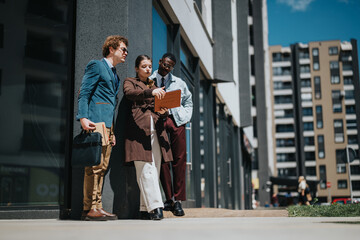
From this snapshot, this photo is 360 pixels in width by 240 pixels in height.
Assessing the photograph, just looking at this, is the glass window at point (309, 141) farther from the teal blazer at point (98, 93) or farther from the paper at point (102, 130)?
the paper at point (102, 130)

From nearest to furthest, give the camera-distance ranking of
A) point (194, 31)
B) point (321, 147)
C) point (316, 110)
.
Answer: point (194, 31) → point (321, 147) → point (316, 110)

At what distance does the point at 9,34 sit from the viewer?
6.04 metres

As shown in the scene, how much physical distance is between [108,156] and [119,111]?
27.2 inches

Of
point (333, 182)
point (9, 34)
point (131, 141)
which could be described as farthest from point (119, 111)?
point (333, 182)

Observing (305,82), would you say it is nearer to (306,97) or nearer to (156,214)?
(306,97)

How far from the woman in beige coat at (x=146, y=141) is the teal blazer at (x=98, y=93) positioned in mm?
218

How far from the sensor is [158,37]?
8.18 metres

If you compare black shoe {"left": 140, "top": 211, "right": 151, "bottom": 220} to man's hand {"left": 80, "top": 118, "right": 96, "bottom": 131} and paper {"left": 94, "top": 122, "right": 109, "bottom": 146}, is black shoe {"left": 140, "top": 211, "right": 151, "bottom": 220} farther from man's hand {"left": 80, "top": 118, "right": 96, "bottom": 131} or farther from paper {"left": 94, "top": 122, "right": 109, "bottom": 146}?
man's hand {"left": 80, "top": 118, "right": 96, "bottom": 131}

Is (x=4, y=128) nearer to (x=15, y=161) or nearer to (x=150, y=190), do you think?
(x=15, y=161)

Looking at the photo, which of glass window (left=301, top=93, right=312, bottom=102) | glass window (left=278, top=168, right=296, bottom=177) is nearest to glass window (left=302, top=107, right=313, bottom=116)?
glass window (left=301, top=93, right=312, bottom=102)

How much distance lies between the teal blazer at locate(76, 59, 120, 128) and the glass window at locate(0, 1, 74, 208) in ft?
3.63

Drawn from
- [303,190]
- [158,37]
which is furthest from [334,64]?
[158,37]

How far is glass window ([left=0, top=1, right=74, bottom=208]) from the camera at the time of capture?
222 inches

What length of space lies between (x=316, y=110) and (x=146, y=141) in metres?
88.7
